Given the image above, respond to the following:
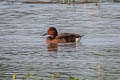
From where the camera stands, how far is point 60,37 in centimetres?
1736

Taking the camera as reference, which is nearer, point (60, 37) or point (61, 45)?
point (61, 45)

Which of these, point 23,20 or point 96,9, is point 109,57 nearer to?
point 23,20

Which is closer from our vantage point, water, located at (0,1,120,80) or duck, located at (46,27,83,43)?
water, located at (0,1,120,80)

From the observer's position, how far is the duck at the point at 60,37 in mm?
16844

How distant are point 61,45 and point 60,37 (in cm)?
57

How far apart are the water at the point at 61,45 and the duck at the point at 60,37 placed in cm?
25

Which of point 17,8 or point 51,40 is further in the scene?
point 17,8

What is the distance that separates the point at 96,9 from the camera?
919 inches

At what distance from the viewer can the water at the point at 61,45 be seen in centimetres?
1204

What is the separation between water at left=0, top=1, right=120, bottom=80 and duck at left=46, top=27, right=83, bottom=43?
0.82 feet

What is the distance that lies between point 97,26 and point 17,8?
545cm

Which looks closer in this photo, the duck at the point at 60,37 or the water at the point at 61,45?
the water at the point at 61,45

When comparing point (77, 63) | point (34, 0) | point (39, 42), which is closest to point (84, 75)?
point (77, 63)

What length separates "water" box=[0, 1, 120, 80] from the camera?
12.0 m
